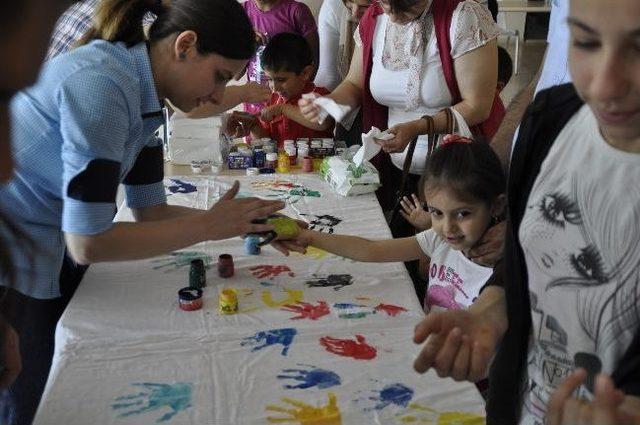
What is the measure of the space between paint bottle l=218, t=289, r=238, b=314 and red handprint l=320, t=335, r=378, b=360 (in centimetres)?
23

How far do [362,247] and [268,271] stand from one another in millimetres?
263

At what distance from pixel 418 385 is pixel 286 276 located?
552 millimetres

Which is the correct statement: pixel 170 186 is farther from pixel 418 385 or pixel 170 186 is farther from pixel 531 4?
pixel 531 4

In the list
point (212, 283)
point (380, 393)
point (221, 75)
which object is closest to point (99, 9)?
point (221, 75)

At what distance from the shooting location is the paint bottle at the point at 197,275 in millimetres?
1690

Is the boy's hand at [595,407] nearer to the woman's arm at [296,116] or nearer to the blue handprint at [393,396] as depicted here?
the blue handprint at [393,396]

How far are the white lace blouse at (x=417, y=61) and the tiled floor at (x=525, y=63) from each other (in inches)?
162

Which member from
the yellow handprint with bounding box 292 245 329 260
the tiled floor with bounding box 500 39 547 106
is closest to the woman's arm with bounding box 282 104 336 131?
the yellow handprint with bounding box 292 245 329 260

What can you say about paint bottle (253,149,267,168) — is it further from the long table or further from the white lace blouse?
the long table

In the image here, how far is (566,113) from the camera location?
0.98m

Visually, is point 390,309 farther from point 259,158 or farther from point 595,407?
point 259,158

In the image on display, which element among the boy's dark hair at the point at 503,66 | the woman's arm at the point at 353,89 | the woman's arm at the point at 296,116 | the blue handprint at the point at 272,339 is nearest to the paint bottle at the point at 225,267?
the blue handprint at the point at 272,339

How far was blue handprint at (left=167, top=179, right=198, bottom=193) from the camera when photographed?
2.39 meters

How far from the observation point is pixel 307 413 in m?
1.25
